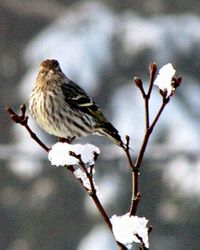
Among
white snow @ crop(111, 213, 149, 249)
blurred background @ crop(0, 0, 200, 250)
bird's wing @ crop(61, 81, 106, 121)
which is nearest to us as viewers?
white snow @ crop(111, 213, 149, 249)

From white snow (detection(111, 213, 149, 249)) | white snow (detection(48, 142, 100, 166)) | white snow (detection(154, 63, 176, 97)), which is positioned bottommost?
white snow (detection(111, 213, 149, 249))

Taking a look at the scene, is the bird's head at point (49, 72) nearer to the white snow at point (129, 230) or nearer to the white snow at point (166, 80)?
the white snow at point (166, 80)

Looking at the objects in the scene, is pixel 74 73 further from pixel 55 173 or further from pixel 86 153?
pixel 86 153

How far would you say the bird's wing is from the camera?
380cm

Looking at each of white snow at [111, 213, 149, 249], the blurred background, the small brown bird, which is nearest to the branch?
white snow at [111, 213, 149, 249]

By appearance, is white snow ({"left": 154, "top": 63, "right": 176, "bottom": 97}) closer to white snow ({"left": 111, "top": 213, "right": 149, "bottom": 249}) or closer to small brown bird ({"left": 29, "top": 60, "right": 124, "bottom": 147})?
white snow ({"left": 111, "top": 213, "right": 149, "bottom": 249})

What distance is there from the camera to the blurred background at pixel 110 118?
448 inches

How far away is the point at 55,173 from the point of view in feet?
39.9

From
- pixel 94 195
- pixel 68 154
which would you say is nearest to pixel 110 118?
pixel 68 154

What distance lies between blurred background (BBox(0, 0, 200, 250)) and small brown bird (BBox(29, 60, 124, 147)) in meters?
6.36

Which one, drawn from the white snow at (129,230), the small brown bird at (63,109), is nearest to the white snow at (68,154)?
the white snow at (129,230)

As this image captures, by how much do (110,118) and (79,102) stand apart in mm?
8113

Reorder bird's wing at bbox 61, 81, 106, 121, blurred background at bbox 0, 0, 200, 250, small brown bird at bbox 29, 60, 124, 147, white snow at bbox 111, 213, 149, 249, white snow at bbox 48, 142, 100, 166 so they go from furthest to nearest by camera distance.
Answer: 1. blurred background at bbox 0, 0, 200, 250
2. bird's wing at bbox 61, 81, 106, 121
3. small brown bird at bbox 29, 60, 124, 147
4. white snow at bbox 48, 142, 100, 166
5. white snow at bbox 111, 213, 149, 249

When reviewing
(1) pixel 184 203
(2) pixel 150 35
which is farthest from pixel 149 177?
(2) pixel 150 35
